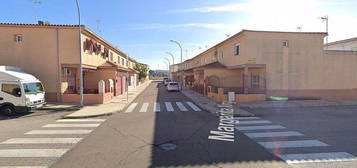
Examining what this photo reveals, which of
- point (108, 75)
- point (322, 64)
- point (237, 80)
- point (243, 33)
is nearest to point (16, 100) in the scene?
point (108, 75)

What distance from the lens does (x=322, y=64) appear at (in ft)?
60.0

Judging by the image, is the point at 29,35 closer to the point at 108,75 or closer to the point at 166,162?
the point at 108,75

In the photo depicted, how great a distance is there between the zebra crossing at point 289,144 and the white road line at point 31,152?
5.90 meters

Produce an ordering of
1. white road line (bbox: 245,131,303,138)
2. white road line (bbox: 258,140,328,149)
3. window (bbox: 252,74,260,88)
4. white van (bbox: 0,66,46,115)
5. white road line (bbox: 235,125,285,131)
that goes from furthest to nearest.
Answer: window (bbox: 252,74,260,88) → white van (bbox: 0,66,46,115) → white road line (bbox: 235,125,285,131) → white road line (bbox: 245,131,303,138) → white road line (bbox: 258,140,328,149)

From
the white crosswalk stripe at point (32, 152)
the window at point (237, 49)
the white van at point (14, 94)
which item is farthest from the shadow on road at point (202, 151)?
the window at point (237, 49)

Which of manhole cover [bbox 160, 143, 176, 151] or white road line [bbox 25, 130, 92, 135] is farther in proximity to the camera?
white road line [bbox 25, 130, 92, 135]

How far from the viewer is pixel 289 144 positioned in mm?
6734

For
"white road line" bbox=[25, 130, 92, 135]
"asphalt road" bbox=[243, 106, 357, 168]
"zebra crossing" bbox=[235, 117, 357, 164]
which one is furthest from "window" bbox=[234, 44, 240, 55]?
"white road line" bbox=[25, 130, 92, 135]

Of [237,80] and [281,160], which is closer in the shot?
[281,160]

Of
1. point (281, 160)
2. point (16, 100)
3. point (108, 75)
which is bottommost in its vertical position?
point (281, 160)

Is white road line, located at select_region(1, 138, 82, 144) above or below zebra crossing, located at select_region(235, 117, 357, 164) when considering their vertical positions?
above

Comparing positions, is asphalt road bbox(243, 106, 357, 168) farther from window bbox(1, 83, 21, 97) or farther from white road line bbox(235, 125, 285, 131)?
window bbox(1, 83, 21, 97)

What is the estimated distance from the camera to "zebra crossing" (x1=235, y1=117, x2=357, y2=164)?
5.60 m

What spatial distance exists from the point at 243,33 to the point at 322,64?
7.30 meters
